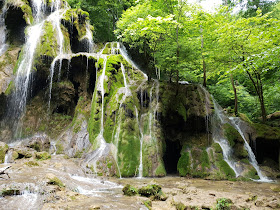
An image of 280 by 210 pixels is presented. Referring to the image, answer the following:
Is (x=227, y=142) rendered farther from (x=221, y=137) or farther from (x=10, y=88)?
(x=10, y=88)

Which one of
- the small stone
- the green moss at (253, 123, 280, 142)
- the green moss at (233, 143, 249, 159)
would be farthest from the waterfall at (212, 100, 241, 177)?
the small stone

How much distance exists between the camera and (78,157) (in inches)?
446

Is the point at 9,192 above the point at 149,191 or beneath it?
above

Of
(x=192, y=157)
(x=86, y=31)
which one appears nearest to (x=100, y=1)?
(x=86, y=31)

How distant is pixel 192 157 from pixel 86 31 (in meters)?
16.4

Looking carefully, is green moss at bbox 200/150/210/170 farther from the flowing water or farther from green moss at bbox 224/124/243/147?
green moss at bbox 224/124/243/147

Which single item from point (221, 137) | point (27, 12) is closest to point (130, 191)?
point (221, 137)

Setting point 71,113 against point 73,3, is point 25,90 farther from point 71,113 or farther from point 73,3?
point 73,3

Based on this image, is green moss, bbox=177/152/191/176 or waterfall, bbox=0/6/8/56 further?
waterfall, bbox=0/6/8/56

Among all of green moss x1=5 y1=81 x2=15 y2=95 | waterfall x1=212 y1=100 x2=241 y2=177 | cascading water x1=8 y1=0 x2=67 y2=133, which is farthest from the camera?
cascading water x1=8 y1=0 x2=67 y2=133

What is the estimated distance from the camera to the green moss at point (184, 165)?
10141 mm

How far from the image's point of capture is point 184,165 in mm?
10445

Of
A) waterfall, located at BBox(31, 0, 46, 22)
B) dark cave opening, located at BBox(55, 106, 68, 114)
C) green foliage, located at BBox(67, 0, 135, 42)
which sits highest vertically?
green foliage, located at BBox(67, 0, 135, 42)

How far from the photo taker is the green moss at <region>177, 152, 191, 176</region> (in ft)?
33.3
